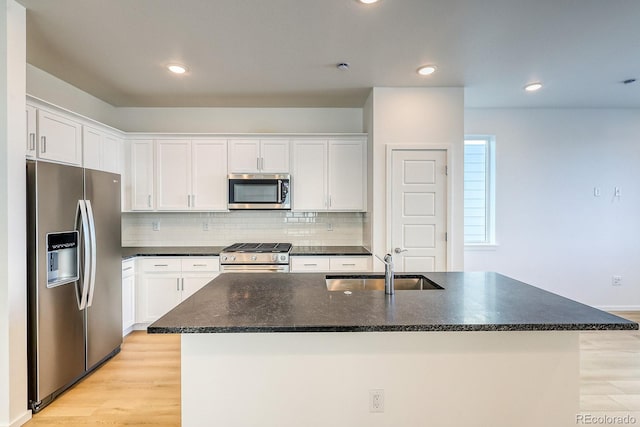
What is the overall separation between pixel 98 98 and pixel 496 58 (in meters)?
4.24

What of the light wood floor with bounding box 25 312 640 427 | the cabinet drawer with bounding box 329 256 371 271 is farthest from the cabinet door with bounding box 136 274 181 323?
the cabinet drawer with bounding box 329 256 371 271

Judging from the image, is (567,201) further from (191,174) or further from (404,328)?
(191,174)

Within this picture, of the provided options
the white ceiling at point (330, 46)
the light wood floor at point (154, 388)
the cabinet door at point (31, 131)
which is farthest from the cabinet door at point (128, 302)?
the white ceiling at point (330, 46)

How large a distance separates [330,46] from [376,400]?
2.44 metres

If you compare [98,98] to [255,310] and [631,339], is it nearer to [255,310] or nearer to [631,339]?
[255,310]

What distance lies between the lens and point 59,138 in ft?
8.91

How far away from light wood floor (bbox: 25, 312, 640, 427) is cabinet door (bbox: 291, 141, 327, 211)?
206cm

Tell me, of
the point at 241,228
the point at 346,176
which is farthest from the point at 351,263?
the point at 241,228

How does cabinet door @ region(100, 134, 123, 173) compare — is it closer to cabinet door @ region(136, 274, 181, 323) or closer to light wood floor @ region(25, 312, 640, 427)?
cabinet door @ region(136, 274, 181, 323)

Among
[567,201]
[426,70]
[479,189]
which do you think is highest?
[426,70]

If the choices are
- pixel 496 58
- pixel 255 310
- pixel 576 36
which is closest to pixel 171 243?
pixel 255 310

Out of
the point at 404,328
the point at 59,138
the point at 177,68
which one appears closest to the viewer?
the point at 404,328

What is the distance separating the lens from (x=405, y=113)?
135 inches

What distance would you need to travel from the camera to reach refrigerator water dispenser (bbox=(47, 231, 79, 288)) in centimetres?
221
